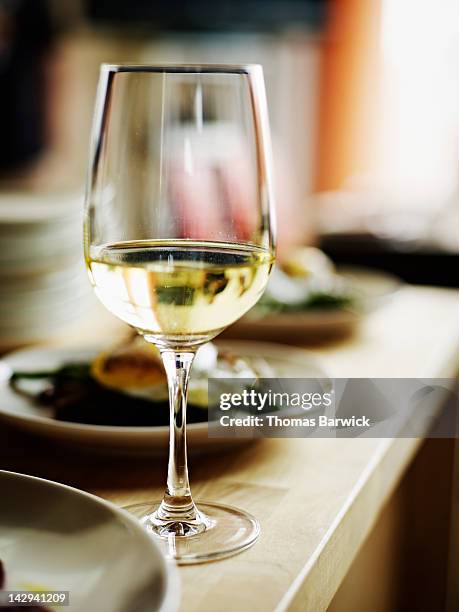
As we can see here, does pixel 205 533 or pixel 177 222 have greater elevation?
pixel 177 222

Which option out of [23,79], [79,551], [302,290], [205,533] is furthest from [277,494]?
[23,79]

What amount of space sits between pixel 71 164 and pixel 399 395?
4.36 meters

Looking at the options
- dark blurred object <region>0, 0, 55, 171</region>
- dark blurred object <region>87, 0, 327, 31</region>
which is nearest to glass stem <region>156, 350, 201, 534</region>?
dark blurred object <region>0, 0, 55, 171</region>

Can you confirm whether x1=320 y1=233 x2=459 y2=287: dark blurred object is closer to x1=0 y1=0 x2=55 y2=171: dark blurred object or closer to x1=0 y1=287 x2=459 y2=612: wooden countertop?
x1=0 y1=287 x2=459 y2=612: wooden countertop

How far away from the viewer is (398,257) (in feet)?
5.89

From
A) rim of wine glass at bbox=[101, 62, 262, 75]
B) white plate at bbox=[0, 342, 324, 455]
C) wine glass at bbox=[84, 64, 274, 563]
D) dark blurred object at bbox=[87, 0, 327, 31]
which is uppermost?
dark blurred object at bbox=[87, 0, 327, 31]

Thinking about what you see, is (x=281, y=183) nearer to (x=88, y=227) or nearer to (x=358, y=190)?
(x=88, y=227)

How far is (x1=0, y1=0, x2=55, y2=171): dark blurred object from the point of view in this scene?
14.7 feet

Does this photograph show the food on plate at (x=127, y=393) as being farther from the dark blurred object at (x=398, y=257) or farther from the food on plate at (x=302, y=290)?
the dark blurred object at (x=398, y=257)

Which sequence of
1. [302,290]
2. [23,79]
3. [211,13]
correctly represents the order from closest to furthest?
[302,290] → [23,79] → [211,13]

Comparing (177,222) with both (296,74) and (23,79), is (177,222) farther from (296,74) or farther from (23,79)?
(296,74)

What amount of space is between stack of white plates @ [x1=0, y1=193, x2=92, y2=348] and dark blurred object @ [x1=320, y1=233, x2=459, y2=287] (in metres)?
0.85

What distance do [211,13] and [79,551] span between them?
459 centimetres

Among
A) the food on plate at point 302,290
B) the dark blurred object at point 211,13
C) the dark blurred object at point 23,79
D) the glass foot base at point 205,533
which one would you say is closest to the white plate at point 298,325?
the food on plate at point 302,290
